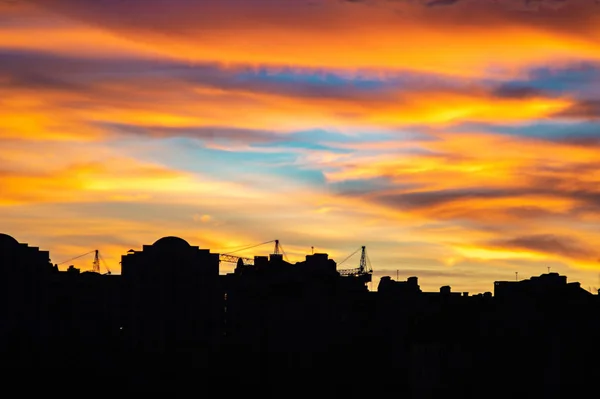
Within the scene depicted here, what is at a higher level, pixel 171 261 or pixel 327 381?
pixel 171 261

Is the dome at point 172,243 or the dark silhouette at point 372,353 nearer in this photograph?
the dark silhouette at point 372,353

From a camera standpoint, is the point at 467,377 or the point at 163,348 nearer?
the point at 467,377

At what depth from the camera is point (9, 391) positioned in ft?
535

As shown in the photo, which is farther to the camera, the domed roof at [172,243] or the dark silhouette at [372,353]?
the domed roof at [172,243]

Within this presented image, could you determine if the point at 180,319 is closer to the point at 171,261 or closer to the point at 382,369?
the point at 171,261

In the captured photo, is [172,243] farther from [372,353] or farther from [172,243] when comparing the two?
[372,353]

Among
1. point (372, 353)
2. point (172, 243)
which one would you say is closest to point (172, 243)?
point (172, 243)

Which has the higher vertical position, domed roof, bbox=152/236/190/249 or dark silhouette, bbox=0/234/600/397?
domed roof, bbox=152/236/190/249

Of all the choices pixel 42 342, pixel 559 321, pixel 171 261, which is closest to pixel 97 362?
pixel 42 342

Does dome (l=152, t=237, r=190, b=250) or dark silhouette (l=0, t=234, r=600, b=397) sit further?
dome (l=152, t=237, r=190, b=250)

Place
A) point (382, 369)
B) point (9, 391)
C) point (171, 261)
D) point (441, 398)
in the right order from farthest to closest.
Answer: point (171, 261), point (382, 369), point (441, 398), point (9, 391)

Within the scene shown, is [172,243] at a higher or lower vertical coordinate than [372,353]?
higher

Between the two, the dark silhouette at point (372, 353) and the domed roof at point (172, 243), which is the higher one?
the domed roof at point (172, 243)

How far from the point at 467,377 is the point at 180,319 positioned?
1722 inches
